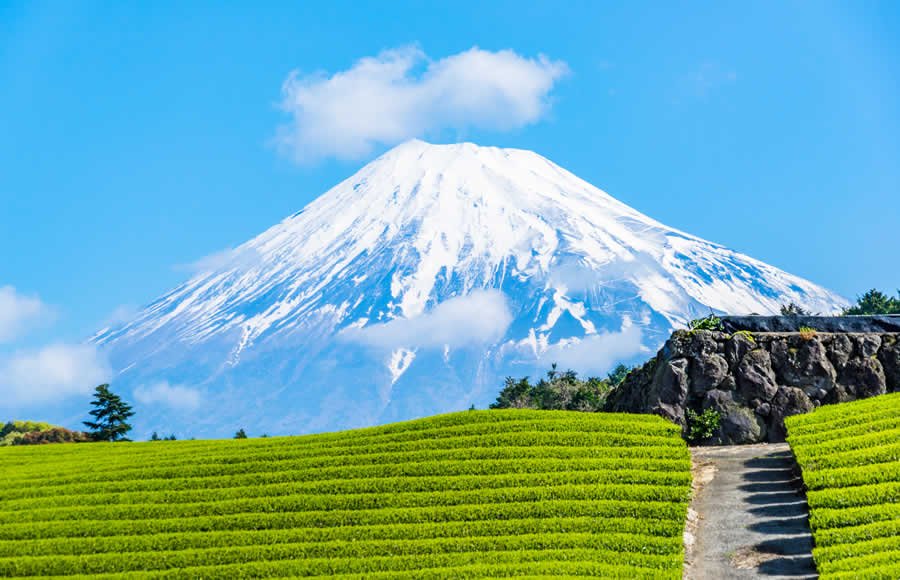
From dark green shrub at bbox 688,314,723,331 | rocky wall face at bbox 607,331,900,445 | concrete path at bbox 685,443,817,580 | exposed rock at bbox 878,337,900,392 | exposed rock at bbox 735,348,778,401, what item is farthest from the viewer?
dark green shrub at bbox 688,314,723,331

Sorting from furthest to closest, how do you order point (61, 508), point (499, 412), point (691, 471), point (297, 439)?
point (297, 439) → point (499, 412) → point (61, 508) → point (691, 471)

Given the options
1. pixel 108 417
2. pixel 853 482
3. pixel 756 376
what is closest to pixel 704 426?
pixel 756 376

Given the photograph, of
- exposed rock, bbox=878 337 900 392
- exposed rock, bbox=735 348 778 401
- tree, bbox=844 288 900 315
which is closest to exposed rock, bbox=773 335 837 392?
exposed rock, bbox=735 348 778 401

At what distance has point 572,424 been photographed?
79.5 feet

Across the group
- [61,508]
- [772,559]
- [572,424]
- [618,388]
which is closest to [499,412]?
[572,424]

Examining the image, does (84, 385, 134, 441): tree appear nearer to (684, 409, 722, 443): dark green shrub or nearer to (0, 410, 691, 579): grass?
(0, 410, 691, 579): grass

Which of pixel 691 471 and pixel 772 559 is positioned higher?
pixel 691 471

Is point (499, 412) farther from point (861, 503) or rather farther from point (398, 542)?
point (861, 503)

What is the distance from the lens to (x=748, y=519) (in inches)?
736

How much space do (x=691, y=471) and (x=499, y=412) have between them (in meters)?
5.78

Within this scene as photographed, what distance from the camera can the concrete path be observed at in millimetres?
16609

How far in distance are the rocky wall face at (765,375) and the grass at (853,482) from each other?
1.15 metres

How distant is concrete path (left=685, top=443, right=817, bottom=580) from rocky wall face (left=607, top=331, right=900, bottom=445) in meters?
1.90

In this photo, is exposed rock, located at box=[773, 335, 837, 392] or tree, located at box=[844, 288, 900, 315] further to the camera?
tree, located at box=[844, 288, 900, 315]
